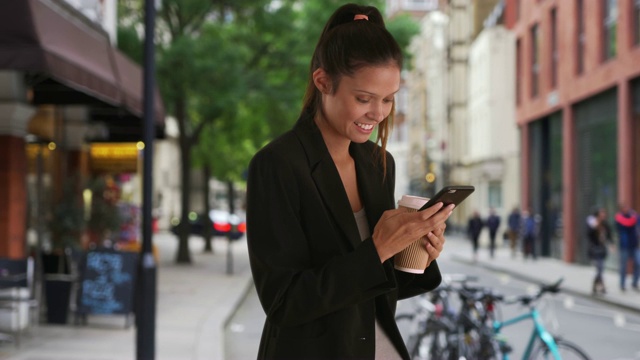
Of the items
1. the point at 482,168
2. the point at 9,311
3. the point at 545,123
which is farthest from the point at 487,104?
the point at 9,311

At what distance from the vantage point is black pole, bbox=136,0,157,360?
29.4 ft

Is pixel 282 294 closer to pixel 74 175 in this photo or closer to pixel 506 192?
pixel 74 175

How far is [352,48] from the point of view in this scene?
218 centimetres

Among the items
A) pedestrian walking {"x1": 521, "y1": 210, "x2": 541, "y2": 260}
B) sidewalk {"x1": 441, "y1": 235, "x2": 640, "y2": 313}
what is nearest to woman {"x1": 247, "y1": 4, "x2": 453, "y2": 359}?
sidewalk {"x1": 441, "y1": 235, "x2": 640, "y2": 313}

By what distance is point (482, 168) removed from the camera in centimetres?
5188

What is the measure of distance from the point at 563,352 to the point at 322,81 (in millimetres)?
5828

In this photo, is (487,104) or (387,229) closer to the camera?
(387,229)

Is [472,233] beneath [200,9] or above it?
beneath

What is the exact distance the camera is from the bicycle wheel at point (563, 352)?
7.54m

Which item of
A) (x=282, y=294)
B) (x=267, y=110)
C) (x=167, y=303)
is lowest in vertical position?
(x=167, y=303)

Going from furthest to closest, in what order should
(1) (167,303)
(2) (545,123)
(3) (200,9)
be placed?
(2) (545,123)
(3) (200,9)
(1) (167,303)

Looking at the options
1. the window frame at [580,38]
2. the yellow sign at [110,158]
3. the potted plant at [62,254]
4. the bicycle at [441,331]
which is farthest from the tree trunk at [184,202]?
the bicycle at [441,331]

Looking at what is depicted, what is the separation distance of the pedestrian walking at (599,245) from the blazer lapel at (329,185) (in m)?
18.9

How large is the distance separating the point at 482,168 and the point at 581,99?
20560mm
